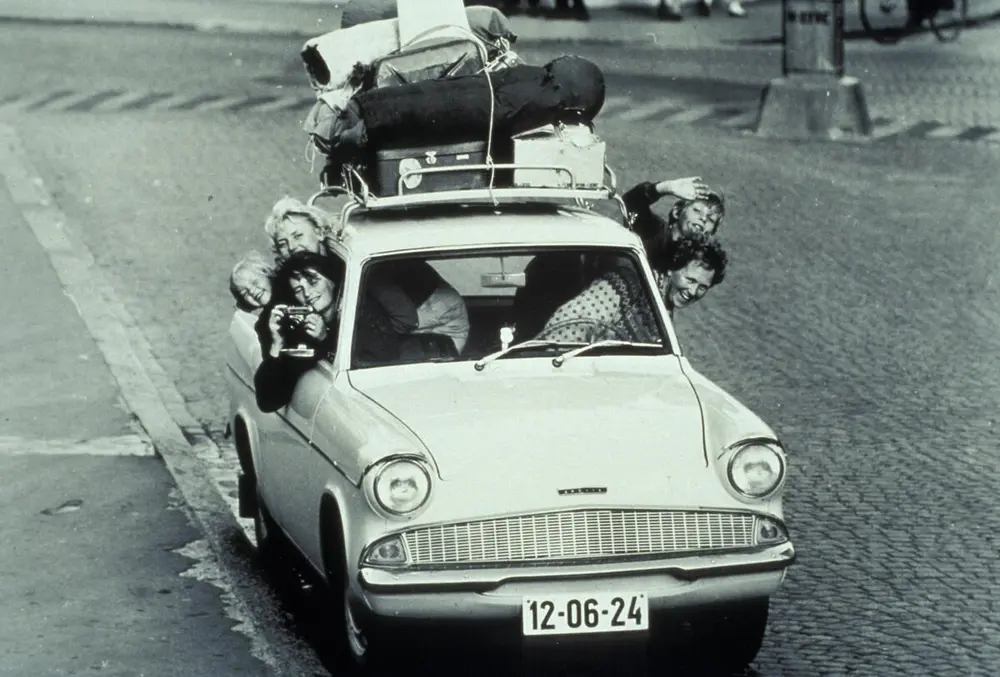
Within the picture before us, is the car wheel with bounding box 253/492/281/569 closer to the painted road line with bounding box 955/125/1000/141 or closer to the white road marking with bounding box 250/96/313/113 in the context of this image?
the painted road line with bounding box 955/125/1000/141

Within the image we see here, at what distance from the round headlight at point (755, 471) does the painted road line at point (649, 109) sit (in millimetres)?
16207

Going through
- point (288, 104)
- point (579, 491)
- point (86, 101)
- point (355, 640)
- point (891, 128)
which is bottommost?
point (891, 128)

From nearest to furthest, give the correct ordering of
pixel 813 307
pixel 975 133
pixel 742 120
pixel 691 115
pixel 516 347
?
pixel 516 347, pixel 813 307, pixel 975 133, pixel 742 120, pixel 691 115

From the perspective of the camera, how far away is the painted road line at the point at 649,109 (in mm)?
23203

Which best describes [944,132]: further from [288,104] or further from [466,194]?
[466,194]

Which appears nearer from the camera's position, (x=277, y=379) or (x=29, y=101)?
(x=277, y=379)

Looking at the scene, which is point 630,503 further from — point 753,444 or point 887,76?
point 887,76

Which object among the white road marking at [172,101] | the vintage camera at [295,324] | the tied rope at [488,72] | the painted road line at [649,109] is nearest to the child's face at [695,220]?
the tied rope at [488,72]

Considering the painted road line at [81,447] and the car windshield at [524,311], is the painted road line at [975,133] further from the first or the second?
the car windshield at [524,311]

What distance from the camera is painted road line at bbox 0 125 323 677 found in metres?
7.86

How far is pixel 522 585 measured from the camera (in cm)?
668

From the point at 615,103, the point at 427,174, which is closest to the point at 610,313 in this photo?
the point at 427,174

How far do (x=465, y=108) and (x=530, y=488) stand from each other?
250cm

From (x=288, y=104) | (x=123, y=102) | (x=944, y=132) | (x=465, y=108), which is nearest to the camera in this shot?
(x=465, y=108)
